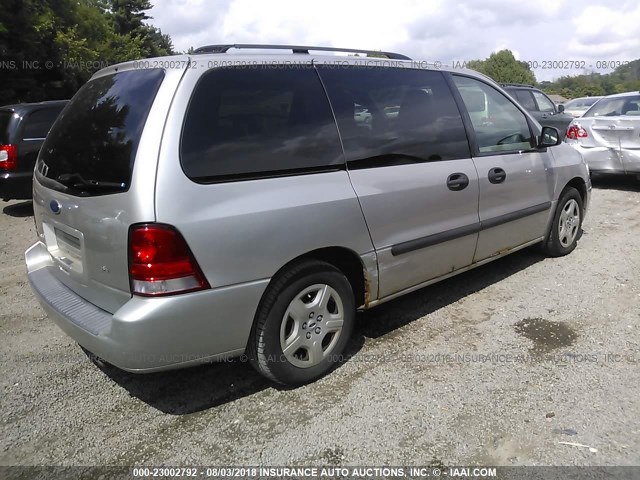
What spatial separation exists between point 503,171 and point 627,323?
139 centimetres

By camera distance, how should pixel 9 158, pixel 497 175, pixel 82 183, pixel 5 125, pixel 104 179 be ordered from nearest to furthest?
pixel 104 179 < pixel 82 183 < pixel 497 175 < pixel 9 158 < pixel 5 125

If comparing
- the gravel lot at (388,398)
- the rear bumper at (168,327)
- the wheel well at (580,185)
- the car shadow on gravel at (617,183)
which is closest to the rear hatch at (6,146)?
the gravel lot at (388,398)

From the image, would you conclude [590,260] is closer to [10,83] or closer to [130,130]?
[130,130]

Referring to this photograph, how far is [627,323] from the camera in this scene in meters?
3.67

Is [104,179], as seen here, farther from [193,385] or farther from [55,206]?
[193,385]

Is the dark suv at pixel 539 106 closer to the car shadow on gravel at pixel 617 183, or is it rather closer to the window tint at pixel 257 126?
the car shadow on gravel at pixel 617 183

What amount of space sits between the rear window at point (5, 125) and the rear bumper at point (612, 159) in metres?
8.15

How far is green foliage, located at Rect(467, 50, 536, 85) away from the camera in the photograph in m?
82.7

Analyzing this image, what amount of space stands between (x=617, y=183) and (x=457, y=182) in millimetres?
6916

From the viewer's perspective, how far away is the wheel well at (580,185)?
491 cm

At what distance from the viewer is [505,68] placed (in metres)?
86.9

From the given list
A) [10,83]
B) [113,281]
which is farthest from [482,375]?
[10,83]

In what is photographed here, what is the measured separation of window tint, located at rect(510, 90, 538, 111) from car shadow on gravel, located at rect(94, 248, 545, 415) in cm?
943

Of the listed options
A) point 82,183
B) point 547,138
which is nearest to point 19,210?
point 82,183
